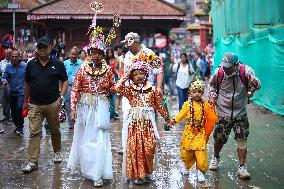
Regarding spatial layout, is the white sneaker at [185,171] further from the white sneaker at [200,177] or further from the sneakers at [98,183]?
the sneakers at [98,183]

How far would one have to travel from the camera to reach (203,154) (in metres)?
6.40

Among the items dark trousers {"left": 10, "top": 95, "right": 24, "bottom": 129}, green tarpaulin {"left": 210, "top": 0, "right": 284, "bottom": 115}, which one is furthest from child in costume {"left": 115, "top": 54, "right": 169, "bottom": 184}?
green tarpaulin {"left": 210, "top": 0, "right": 284, "bottom": 115}

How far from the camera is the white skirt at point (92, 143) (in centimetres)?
638

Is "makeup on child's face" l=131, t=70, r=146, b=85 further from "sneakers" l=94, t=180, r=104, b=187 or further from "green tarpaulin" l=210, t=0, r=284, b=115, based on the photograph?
"green tarpaulin" l=210, t=0, r=284, b=115

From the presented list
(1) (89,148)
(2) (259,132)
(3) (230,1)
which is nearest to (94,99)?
(1) (89,148)

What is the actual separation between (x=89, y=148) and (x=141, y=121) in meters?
0.80

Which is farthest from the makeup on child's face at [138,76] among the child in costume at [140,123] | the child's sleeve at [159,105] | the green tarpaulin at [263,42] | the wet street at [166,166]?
the green tarpaulin at [263,42]

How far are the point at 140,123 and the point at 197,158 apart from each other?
2.98ft

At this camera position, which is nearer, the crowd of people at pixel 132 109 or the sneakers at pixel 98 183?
the sneakers at pixel 98 183

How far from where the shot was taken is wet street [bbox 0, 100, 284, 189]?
20.8ft

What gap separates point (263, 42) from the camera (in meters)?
13.2

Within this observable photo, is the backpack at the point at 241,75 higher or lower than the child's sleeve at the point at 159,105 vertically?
higher

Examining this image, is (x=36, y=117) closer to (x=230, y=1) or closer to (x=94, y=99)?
(x=94, y=99)

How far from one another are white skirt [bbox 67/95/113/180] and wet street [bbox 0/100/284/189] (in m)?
0.19
